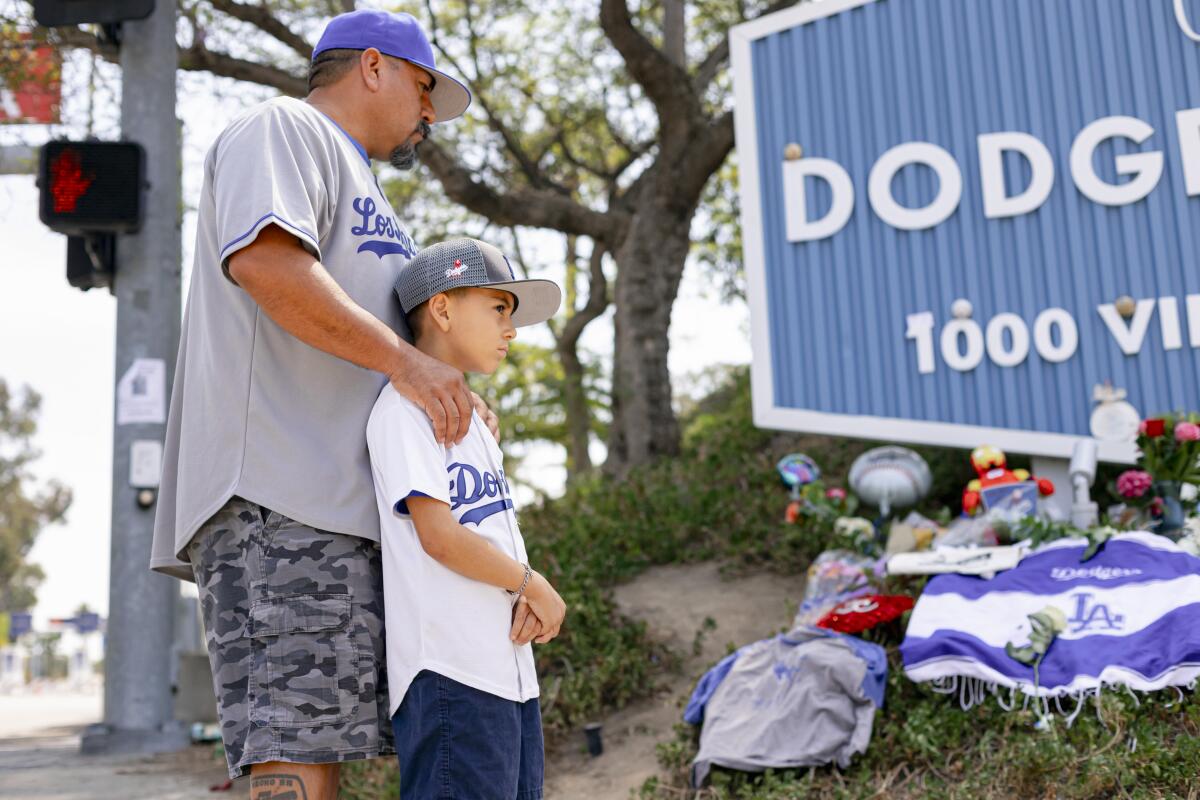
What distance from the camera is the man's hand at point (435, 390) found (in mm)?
2191

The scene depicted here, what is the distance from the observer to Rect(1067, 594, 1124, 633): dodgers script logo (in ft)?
15.2

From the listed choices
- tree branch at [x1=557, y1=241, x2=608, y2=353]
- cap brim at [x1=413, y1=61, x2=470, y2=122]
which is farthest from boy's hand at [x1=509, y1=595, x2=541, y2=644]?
tree branch at [x1=557, y1=241, x2=608, y2=353]

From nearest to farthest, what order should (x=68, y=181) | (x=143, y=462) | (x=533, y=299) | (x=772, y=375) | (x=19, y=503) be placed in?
(x=533, y=299) → (x=68, y=181) → (x=143, y=462) → (x=772, y=375) → (x=19, y=503)

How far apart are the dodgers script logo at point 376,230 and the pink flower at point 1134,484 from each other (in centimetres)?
444

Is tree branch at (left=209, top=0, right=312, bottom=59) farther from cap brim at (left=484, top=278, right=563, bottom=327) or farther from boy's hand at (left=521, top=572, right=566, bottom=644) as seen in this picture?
boy's hand at (left=521, top=572, right=566, bottom=644)

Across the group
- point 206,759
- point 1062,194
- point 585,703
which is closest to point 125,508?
point 206,759

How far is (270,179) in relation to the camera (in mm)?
2164

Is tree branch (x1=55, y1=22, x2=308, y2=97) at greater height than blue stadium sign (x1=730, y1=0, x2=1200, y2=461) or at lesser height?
greater

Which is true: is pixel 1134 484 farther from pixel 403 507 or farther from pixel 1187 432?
pixel 403 507

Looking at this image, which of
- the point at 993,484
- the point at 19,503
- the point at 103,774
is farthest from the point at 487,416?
the point at 19,503

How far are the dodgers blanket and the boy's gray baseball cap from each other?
2.88 m

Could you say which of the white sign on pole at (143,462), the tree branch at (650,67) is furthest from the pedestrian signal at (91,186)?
the tree branch at (650,67)

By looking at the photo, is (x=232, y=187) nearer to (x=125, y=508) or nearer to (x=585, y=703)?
(x=585, y=703)

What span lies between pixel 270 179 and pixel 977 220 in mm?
5657
